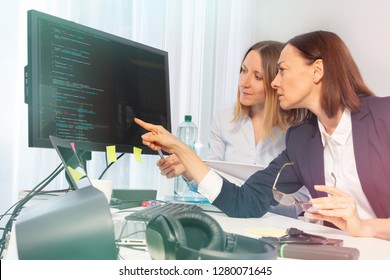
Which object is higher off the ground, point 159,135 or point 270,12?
point 270,12

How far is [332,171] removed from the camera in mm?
1268

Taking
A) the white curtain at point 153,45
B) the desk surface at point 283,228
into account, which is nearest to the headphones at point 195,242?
the desk surface at point 283,228

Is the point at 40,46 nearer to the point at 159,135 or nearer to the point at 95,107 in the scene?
the point at 95,107

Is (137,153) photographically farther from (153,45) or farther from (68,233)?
(153,45)

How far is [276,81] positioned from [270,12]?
4.41 feet

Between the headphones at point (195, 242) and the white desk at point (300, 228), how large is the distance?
126 millimetres

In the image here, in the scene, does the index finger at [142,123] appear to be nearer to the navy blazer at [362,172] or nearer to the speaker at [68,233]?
the navy blazer at [362,172]

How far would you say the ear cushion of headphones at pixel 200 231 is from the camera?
55cm

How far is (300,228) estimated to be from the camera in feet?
3.29

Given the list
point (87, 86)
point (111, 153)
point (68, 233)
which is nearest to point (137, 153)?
point (111, 153)

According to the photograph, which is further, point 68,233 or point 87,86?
point 87,86

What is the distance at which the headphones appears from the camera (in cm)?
51

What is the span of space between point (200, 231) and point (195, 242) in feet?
0.06
